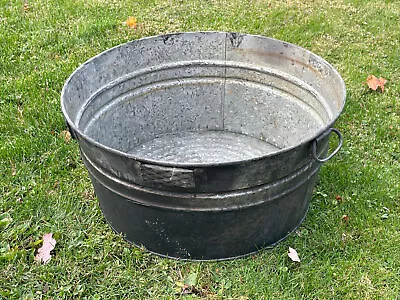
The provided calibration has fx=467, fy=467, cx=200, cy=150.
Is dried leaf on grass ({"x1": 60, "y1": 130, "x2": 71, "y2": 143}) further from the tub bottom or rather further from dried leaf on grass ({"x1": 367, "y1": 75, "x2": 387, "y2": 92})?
dried leaf on grass ({"x1": 367, "y1": 75, "x2": 387, "y2": 92})

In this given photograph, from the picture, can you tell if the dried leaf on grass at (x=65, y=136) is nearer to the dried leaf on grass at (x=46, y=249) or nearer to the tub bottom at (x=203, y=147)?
the tub bottom at (x=203, y=147)

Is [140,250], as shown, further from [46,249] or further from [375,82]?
[375,82]

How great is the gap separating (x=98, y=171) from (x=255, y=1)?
11.6 ft

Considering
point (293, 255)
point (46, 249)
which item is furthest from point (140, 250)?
point (293, 255)

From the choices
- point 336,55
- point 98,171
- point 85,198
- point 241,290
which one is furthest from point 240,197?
point 336,55

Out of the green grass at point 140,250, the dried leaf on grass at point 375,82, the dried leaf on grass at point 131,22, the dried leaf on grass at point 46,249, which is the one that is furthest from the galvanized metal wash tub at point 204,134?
the dried leaf on grass at point 131,22

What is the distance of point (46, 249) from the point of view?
239 cm

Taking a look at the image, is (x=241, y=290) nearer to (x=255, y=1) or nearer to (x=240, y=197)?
(x=240, y=197)

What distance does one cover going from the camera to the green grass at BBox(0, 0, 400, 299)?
223 centimetres

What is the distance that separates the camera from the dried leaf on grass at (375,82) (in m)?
3.61

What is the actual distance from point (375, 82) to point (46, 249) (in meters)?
2.70

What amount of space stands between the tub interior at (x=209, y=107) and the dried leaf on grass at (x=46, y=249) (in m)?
0.60

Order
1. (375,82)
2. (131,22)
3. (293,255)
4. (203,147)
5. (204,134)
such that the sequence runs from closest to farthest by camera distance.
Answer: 1. (293,255)
2. (203,147)
3. (204,134)
4. (375,82)
5. (131,22)

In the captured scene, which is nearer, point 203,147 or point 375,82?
point 203,147
